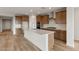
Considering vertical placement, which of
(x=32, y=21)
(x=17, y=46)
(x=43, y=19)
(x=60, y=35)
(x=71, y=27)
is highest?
(x=43, y=19)

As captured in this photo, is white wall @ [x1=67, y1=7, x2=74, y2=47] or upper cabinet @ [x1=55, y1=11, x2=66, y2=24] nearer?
white wall @ [x1=67, y1=7, x2=74, y2=47]

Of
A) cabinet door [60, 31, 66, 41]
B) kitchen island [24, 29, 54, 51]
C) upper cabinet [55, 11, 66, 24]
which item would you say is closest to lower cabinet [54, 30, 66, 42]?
cabinet door [60, 31, 66, 41]

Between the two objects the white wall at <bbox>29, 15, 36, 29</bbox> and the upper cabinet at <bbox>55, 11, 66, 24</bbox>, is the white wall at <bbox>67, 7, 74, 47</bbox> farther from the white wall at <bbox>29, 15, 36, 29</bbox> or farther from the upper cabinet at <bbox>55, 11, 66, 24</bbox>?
the white wall at <bbox>29, 15, 36, 29</bbox>

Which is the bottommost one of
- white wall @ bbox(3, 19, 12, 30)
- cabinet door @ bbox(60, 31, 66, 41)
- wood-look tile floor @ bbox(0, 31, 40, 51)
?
wood-look tile floor @ bbox(0, 31, 40, 51)

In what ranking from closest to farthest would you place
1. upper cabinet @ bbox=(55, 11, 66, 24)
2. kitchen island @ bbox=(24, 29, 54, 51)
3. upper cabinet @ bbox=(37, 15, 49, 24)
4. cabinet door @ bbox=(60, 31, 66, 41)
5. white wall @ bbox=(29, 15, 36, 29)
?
kitchen island @ bbox=(24, 29, 54, 51)
cabinet door @ bbox=(60, 31, 66, 41)
upper cabinet @ bbox=(55, 11, 66, 24)
upper cabinet @ bbox=(37, 15, 49, 24)
white wall @ bbox=(29, 15, 36, 29)

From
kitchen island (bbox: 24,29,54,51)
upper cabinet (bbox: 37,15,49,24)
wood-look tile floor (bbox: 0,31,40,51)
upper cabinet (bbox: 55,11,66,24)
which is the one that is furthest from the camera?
upper cabinet (bbox: 37,15,49,24)

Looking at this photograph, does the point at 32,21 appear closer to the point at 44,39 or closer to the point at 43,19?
the point at 43,19

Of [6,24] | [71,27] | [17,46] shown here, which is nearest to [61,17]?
[71,27]

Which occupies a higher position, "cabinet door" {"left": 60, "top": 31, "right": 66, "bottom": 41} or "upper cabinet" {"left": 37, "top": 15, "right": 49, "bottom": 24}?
"upper cabinet" {"left": 37, "top": 15, "right": 49, "bottom": 24}
